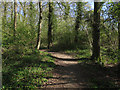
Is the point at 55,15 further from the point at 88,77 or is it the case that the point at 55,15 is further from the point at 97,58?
the point at 88,77

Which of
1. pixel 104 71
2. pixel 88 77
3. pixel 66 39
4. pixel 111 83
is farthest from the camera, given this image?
pixel 66 39

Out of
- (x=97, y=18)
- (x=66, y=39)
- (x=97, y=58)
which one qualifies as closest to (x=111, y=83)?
(x=97, y=58)

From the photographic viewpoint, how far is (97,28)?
7836mm

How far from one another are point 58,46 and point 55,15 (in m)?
3.89

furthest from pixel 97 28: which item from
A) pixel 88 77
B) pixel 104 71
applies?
pixel 88 77

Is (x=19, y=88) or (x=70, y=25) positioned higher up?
(x=70, y=25)

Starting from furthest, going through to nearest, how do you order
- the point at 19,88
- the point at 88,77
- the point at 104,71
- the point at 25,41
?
the point at 25,41
the point at 104,71
the point at 88,77
the point at 19,88

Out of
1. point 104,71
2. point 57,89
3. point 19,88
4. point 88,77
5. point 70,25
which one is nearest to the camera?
point 19,88

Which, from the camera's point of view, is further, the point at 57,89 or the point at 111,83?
the point at 111,83

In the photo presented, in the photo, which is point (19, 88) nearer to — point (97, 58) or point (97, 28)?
point (97, 58)

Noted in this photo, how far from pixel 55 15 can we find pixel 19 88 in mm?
10897

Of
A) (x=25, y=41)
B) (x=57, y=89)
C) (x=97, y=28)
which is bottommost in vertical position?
(x=57, y=89)

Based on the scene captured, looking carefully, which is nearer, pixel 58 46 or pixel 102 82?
pixel 102 82

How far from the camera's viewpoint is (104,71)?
6391 mm
